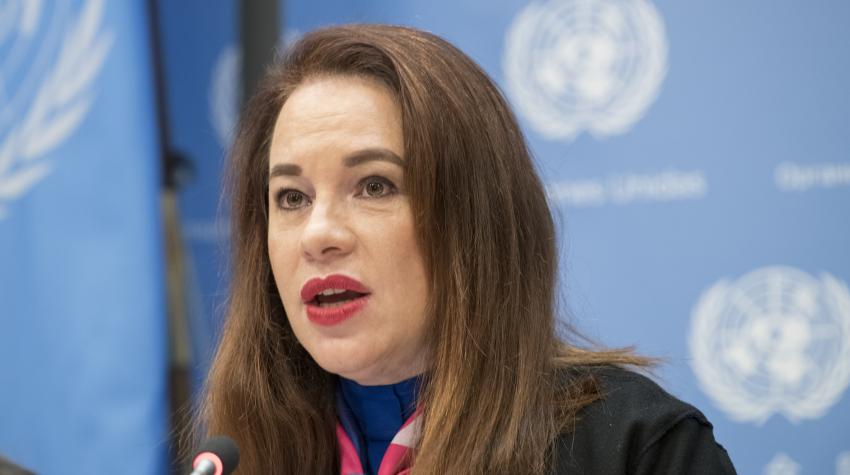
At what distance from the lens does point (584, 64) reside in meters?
2.42

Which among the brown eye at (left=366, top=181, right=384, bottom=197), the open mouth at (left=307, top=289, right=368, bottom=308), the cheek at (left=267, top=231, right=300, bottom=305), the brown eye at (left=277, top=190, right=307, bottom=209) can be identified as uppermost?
the brown eye at (left=366, top=181, right=384, bottom=197)

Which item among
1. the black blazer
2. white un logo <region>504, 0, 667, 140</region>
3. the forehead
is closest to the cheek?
the forehead

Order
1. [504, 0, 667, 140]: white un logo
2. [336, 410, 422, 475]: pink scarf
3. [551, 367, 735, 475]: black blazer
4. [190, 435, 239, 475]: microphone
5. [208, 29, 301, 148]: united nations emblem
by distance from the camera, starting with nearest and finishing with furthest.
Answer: [190, 435, 239, 475]: microphone < [551, 367, 735, 475]: black blazer < [336, 410, 422, 475]: pink scarf < [504, 0, 667, 140]: white un logo < [208, 29, 301, 148]: united nations emblem

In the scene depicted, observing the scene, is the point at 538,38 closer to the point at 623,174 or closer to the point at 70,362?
the point at 623,174

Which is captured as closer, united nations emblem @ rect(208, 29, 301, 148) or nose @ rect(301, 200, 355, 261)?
nose @ rect(301, 200, 355, 261)

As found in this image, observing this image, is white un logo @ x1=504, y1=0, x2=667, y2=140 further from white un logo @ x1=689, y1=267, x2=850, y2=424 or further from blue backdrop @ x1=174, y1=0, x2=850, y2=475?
white un logo @ x1=689, y1=267, x2=850, y2=424

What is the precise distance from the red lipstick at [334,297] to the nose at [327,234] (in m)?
0.03

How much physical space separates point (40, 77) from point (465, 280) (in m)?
1.33

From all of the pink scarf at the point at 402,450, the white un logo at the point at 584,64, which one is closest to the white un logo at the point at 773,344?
the white un logo at the point at 584,64

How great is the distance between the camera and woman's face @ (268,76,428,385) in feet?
4.42

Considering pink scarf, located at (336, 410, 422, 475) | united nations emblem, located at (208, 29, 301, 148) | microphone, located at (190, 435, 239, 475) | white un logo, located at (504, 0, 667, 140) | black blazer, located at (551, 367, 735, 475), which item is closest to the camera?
microphone, located at (190, 435, 239, 475)

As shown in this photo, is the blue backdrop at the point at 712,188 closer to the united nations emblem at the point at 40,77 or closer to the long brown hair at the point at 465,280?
the long brown hair at the point at 465,280

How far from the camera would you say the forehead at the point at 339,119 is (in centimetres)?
136

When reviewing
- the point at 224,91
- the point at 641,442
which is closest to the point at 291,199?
the point at 641,442
